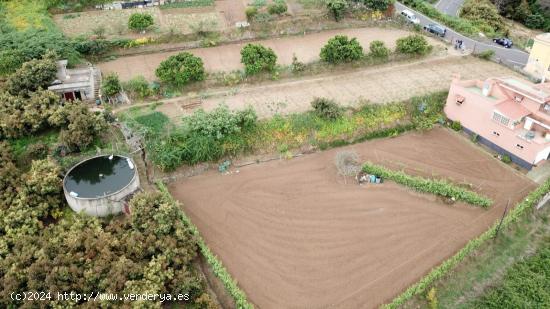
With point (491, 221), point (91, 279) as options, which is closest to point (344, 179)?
point (491, 221)

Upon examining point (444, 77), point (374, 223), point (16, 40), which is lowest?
point (374, 223)

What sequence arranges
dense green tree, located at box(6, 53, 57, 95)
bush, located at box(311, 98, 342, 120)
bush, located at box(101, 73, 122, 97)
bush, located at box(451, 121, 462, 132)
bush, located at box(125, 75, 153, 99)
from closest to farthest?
dense green tree, located at box(6, 53, 57, 95) → bush, located at box(311, 98, 342, 120) → bush, located at box(101, 73, 122, 97) → bush, located at box(451, 121, 462, 132) → bush, located at box(125, 75, 153, 99)

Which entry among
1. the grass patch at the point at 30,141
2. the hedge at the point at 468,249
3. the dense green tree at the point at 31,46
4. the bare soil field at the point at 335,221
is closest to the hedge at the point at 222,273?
the bare soil field at the point at 335,221

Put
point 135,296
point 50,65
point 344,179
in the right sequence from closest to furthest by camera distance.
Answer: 1. point 135,296
2. point 344,179
3. point 50,65

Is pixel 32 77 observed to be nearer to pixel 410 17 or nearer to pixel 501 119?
pixel 501 119

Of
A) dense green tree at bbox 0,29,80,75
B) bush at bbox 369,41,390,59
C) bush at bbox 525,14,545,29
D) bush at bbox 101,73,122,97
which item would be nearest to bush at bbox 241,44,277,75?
bush at bbox 369,41,390,59

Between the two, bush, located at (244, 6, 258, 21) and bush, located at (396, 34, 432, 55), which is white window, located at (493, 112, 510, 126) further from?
bush, located at (244, 6, 258, 21)

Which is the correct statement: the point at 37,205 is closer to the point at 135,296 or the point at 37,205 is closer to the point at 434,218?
the point at 135,296

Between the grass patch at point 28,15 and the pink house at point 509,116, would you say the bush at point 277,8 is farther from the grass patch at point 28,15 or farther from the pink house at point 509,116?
the grass patch at point 28,15
